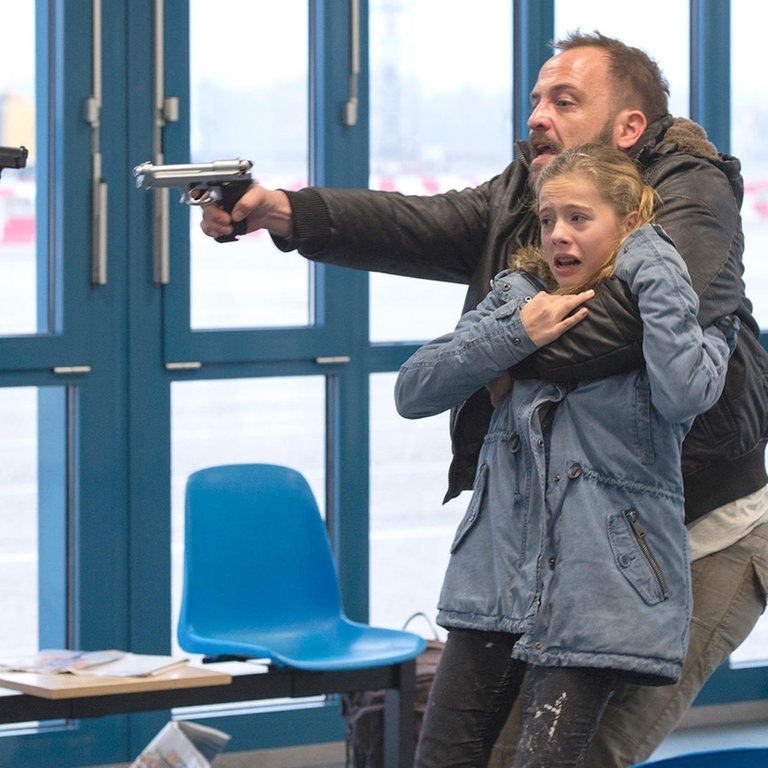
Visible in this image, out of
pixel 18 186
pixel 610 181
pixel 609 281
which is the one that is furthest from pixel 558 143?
pixel 18 186

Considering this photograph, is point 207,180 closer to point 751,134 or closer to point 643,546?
point 643,546

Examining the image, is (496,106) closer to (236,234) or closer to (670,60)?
(670,60)

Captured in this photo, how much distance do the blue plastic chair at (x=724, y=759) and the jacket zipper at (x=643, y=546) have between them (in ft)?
1.49

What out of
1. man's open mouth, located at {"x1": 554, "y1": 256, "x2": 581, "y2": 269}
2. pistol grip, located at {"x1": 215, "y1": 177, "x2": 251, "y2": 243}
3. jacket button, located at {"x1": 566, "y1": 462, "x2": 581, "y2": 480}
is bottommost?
jacket button, located at {"x1": 566, "y1": 462, "x2": 581, "y2": 480}

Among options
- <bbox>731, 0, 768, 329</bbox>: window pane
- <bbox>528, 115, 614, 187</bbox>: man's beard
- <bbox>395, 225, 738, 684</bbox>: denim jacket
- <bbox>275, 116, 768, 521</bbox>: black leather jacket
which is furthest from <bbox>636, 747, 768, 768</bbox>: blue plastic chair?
<bbox>731, 0, 768, 329</bbox>: window pane

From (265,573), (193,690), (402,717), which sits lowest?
(402,717)

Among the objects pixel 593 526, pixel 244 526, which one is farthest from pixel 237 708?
pixel 593 526

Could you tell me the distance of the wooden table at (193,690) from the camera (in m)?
3.05

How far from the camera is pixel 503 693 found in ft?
6.80

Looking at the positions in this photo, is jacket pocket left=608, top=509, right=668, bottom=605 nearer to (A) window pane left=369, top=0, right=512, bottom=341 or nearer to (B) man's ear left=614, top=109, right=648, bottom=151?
(B) man's ear left=614, top=109, right=648, bottom=151

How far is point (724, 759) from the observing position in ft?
5.08

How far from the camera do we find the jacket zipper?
6.50 feet

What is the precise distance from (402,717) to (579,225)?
172 cm

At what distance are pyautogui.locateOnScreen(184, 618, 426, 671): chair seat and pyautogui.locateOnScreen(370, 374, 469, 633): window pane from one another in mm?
507
